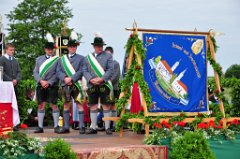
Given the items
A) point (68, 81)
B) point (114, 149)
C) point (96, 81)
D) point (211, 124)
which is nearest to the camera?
point (114, 149)

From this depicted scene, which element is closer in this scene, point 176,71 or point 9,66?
point 176,71

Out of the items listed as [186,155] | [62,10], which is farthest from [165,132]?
[62,10]

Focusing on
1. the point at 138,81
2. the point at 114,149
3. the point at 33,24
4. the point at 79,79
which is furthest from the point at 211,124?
the point at 33,24

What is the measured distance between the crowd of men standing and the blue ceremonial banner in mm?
1304

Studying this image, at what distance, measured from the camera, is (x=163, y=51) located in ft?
33.6

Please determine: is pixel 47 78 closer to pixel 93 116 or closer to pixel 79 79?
pixel 79 79

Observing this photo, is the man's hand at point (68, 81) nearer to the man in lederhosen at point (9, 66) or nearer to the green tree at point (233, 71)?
the man in lederhosen at point (9, 66)

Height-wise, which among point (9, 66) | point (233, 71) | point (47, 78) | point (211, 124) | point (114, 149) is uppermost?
point (233, 71)

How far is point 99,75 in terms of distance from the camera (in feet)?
36.8

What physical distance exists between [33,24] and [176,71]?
3658 cm

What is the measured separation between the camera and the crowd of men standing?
11.3 m

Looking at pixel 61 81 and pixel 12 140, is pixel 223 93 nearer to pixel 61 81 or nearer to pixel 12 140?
pixel 61 81

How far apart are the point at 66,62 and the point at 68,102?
85 centimetres

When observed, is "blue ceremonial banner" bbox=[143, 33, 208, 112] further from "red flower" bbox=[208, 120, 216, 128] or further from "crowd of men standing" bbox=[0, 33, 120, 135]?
"crowd of men standing" bbox=[0, 33, 120, 135]
